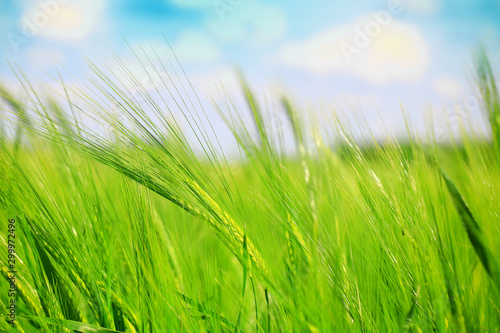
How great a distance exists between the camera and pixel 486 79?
561 mm

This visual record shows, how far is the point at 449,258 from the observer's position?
50cm

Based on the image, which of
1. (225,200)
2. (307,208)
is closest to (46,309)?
(225,200)

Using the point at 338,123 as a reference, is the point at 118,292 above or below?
below

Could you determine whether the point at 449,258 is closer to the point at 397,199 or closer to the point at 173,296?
the point at 397,199

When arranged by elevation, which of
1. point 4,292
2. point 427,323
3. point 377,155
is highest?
point 377,155

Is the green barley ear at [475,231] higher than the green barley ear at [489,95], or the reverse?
the green barley ear at [489,95]

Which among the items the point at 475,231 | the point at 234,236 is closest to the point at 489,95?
the point at 475,231

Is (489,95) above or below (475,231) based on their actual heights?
above

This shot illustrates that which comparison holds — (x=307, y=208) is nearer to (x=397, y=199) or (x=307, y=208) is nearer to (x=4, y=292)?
(x=397, y=199)

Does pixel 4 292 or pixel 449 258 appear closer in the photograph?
pixel 449 258

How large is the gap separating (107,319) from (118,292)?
4 centimetres

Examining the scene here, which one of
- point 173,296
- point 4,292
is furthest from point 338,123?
point 4,292

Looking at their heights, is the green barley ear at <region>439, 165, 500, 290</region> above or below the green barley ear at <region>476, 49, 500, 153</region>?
below

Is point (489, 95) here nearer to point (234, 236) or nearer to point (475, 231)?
point (475, 231)
